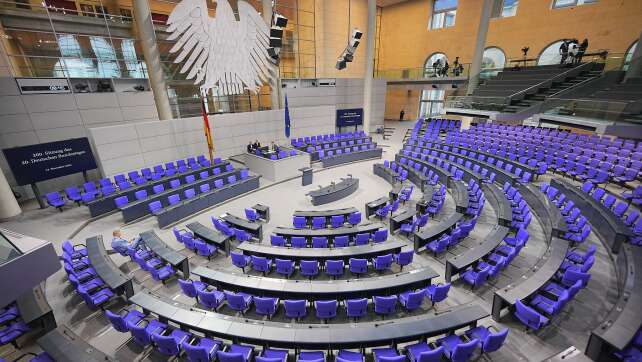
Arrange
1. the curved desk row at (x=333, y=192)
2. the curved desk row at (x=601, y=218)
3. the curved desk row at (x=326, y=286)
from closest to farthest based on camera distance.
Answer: the curved desk row at (x=326, y=286) → the curved desk row at (x=601, y=218) → the curved desk row at (x=333, y=192)

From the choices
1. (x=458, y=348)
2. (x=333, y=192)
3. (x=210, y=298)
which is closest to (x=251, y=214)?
(x=333, y=192)

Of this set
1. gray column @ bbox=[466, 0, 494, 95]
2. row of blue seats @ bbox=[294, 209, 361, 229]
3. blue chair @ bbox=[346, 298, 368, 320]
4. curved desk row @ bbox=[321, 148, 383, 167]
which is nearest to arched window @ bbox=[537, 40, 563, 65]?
gray column @ bbox=[466, 0, 494, 95]

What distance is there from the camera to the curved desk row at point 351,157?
17359 millimetres

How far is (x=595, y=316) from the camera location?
6.05 metres

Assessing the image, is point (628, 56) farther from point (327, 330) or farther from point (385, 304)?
point (327, 330)

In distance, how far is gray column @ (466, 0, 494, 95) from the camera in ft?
68.2

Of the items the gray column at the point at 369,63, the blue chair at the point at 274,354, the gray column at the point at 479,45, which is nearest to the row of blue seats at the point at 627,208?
the blue chair at the point at 274,354

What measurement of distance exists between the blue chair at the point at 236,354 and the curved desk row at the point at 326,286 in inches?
49.0

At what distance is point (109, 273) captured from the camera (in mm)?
6766

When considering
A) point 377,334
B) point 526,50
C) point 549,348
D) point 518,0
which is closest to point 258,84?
point 377,334

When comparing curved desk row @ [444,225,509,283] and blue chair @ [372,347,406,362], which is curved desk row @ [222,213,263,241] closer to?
blue chair @ [372,347,406,362]

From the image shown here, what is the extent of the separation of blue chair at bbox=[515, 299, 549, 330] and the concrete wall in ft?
61.5

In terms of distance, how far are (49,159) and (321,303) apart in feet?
44.7

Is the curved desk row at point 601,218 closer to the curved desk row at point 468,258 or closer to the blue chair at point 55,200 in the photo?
the curved desk row at point 468,258
